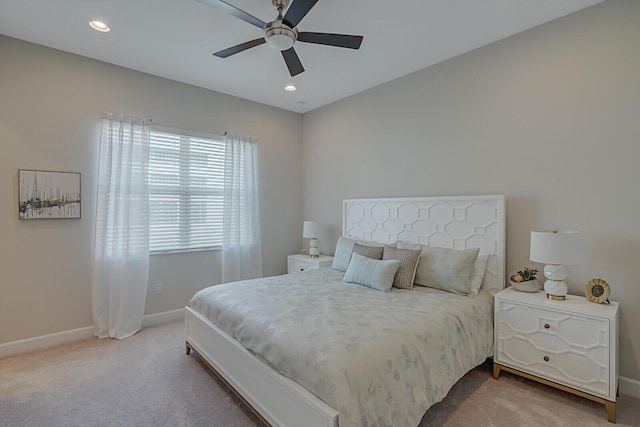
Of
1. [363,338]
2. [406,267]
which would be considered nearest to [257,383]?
[363,338]

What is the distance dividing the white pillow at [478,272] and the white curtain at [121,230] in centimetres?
352

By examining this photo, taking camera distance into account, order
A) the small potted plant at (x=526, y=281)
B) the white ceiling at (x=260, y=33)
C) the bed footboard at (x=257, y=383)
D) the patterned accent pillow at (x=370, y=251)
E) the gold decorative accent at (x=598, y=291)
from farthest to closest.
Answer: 1. the patterned accent pillow at (x=370, y=251)
2. the small potted plant at (x=526, y=281)
3. the white ceiling at (x=260, y=33)
4. the gold decorative accent at (x=598, y=291)
5. the bed footboard at (x=257, y=383)

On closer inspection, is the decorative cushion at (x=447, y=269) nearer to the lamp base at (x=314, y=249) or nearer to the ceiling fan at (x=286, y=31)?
the lamp base at (x=314, y=249)

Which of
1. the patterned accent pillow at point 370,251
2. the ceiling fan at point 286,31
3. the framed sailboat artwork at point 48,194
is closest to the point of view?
the ceiling fan at point 286,31

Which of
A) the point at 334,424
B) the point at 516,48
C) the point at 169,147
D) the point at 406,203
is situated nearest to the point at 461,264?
the point at 406,203

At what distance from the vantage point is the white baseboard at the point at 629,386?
2256 mm

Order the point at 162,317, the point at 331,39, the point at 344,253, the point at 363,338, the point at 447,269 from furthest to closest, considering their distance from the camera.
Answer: the point at 162,317
the point at 344,253
the point at 447,269
the point at 331,39
the point at 363,338

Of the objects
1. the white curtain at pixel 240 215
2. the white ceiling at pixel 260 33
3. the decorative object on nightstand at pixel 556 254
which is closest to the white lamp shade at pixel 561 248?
the decorative object on nightstand at pixel 556 254

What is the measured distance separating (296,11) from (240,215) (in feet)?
9.52

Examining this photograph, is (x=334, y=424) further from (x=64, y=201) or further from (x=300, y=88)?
(x=300, y=88)

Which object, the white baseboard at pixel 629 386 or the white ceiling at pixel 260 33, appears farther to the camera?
the white ceiling at pixel 260 33

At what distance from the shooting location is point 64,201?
10.3 ft

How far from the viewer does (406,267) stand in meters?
2.92

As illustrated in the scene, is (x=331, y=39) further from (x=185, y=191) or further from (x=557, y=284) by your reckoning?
(x=185, y=191)
